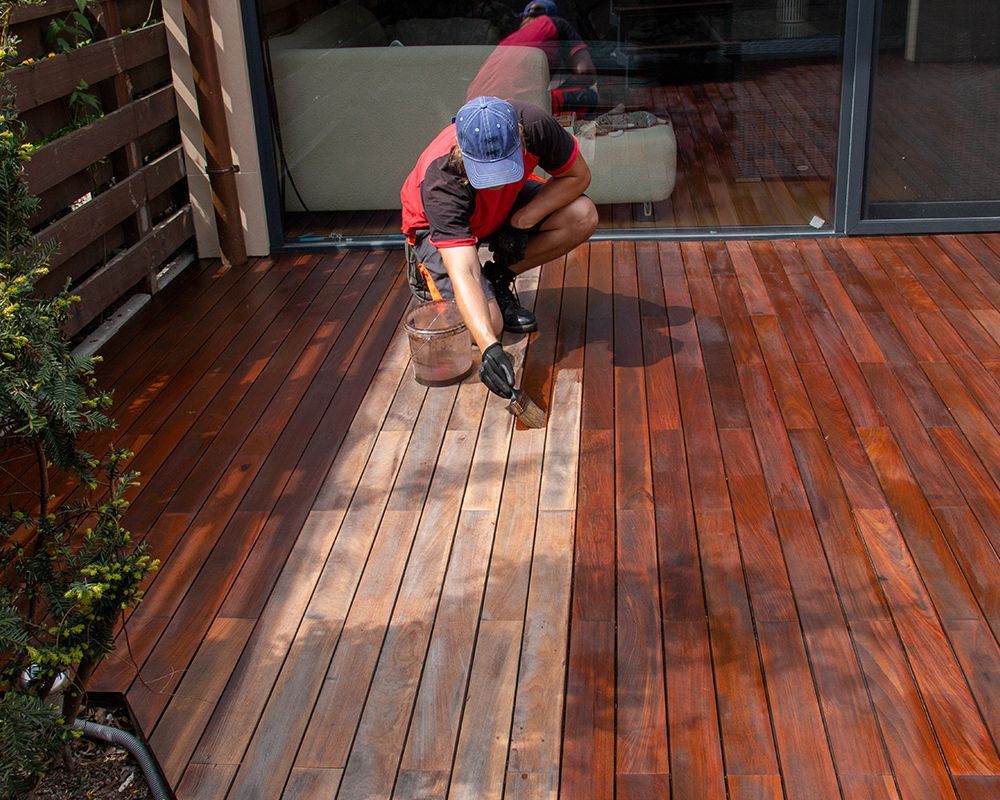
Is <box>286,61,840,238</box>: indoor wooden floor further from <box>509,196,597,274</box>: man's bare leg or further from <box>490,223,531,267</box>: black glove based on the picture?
<box>490,223,531,267</box>: black glove

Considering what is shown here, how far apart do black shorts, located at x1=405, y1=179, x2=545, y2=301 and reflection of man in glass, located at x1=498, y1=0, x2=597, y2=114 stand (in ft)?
2.44

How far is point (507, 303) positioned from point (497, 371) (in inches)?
38.4

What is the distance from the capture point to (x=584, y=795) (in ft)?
6.61

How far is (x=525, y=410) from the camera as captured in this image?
3225 mm

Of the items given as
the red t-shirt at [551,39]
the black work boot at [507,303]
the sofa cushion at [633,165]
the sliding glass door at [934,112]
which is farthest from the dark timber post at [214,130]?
the sliding glass door at [934,112]

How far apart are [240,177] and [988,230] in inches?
123

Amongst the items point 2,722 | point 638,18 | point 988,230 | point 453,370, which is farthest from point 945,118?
point 2,722

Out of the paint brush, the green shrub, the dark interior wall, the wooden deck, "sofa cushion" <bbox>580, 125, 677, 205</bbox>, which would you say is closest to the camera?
the green shrub

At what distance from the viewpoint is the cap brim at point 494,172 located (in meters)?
3.26

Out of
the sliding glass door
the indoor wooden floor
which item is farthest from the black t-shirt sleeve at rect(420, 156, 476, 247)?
the sliding glass door

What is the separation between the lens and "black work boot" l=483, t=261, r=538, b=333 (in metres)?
3.97

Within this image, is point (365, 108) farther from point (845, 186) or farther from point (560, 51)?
point (845, 186)

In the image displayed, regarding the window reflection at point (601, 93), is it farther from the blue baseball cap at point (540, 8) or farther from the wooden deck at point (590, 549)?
the wooden deck at point (590, 549)

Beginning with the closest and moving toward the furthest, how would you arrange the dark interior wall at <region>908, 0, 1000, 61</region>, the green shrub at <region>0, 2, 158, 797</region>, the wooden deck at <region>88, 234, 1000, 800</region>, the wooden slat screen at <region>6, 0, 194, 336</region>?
the green shrub at <region>0, 2, 158, 797</region>, the wooden deck at <region>88, 234, 1000, 800</region>, the wooden slat screen at <region>6, 0, 194, 336</region>, the dark interior wall at <region>908, 0, 1000, 61</region>
